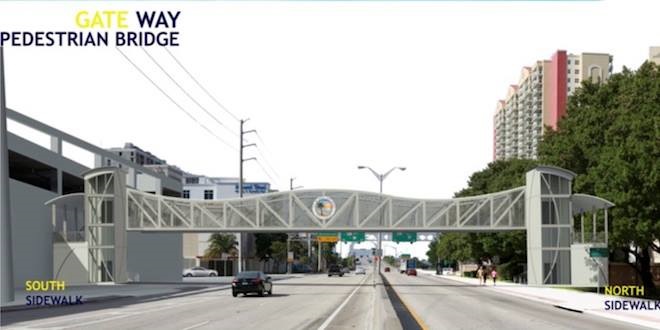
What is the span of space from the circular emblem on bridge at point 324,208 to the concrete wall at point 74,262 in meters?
19.0

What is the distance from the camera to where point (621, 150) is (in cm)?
4297

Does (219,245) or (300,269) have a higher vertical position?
(219,245)

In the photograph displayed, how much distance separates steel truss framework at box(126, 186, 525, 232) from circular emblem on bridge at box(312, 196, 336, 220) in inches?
11.4

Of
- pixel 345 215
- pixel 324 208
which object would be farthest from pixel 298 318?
pixel 345 215

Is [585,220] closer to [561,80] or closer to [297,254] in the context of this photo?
[297,254]

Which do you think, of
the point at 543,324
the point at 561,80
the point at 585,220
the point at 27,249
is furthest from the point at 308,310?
the point at 561,80

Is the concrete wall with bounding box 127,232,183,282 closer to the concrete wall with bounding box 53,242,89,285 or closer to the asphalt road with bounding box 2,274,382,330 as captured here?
the concrete wall with bounding box 53,242,89,285

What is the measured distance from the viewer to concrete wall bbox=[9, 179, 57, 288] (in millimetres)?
52188

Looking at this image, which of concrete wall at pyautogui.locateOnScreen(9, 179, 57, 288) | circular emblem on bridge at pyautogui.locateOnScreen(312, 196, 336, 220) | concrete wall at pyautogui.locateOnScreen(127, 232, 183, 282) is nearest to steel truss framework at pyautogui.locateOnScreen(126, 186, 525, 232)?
circular emblem on bridge at pyautogui.locateOnScreen(312, 196, 336, 220)

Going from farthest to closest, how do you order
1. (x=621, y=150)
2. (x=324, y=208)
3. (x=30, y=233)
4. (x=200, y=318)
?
(x=324, y=208)
(x=30, y=233)
(x=621, y=150)
(x=200, y=318)

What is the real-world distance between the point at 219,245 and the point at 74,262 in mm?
54951

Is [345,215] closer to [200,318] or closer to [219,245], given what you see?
[200,318]

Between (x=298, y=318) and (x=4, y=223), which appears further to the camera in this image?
(x=4, y=223)

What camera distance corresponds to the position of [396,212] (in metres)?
63.1
